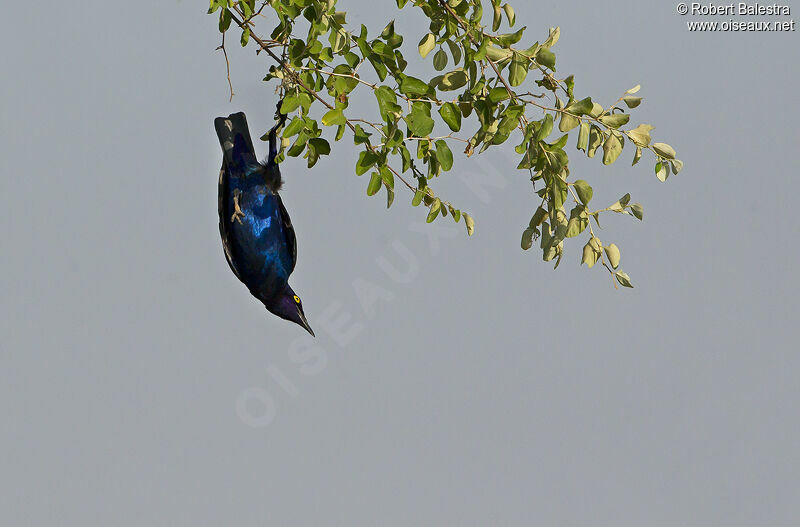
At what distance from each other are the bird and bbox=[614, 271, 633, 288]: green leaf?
38.8 inches

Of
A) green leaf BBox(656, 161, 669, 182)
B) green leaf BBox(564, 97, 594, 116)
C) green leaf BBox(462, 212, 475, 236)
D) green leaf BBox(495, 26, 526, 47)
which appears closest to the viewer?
green leaf BBox(564, 97, 594, 116)

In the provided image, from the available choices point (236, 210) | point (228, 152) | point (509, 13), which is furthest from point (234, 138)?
point (509, 13)

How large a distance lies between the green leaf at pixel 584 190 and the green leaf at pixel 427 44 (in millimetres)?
552

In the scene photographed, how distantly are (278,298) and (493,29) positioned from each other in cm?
109

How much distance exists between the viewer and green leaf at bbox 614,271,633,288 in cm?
290

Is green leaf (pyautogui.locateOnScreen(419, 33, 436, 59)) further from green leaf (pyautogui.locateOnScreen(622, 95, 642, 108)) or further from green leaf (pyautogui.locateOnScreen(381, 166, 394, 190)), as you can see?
green leaf (pyautogui.locateOnScreen(622, 95, 642, 108))

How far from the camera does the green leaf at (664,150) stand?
2.80 meters

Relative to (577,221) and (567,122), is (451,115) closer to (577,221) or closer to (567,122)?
(567,122)

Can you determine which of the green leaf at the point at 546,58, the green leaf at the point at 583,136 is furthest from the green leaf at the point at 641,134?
the green leaf at the point at 546,58

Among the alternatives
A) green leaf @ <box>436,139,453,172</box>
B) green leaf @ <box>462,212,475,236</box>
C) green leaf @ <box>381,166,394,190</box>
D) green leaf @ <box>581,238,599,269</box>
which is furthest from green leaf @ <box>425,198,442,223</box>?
green leaf @ <box>581,238,599,269</box>

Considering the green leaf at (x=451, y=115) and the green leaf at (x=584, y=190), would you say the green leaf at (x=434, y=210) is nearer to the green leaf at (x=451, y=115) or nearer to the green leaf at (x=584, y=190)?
the green leaf at (x=451, y=115)

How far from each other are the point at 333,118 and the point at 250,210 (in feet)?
1.75

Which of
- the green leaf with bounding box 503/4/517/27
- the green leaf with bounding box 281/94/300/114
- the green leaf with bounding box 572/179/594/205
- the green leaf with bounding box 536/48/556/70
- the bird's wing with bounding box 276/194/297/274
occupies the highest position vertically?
the green leaf with bounding box 503/4/517/27

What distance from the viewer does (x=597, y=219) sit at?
2.88m
